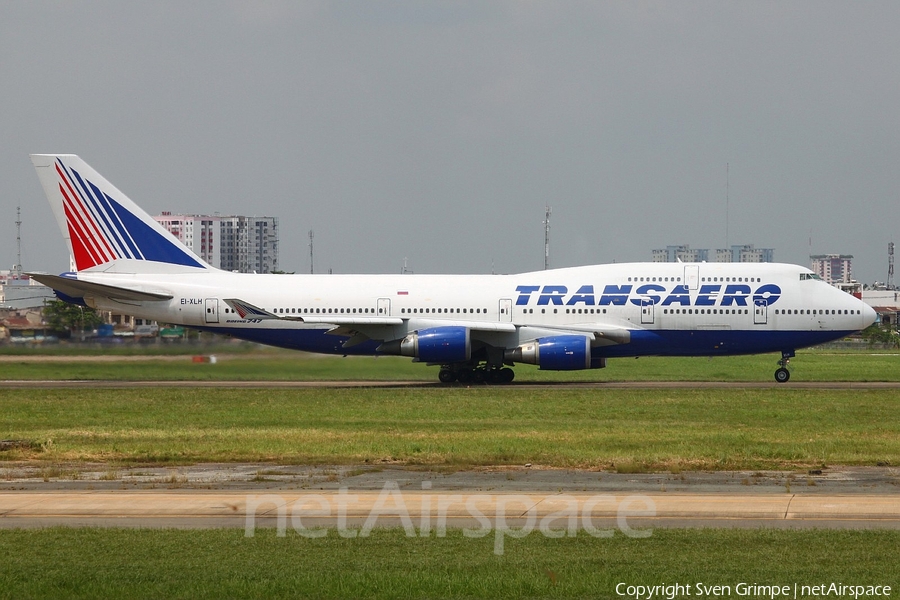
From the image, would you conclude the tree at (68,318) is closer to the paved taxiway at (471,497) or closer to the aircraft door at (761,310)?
the paved taxiway at (471,497)

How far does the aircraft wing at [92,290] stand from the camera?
42.3 meters

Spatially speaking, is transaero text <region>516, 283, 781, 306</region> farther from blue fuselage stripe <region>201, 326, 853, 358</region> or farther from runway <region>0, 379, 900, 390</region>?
runway <region>0, 379, 900, 390</region>

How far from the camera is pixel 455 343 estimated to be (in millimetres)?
42906

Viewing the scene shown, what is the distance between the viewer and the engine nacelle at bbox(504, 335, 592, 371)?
42.8 meters

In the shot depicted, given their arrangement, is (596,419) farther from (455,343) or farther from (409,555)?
(409,555)

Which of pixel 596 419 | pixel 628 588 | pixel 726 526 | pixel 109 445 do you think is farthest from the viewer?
pixel 596 419

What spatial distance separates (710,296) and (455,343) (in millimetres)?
10077

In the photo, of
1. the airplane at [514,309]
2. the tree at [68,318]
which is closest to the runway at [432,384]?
the airplane at [514,309]

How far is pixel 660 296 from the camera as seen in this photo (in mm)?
44531

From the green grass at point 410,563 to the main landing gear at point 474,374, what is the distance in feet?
102

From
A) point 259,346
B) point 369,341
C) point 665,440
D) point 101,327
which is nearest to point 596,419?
point 665,440
